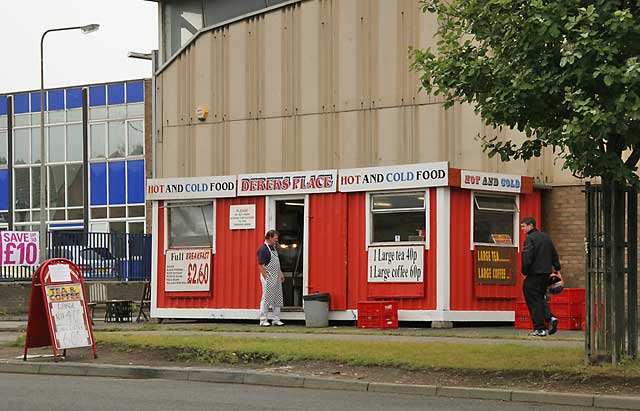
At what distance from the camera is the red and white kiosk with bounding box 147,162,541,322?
22359 mm

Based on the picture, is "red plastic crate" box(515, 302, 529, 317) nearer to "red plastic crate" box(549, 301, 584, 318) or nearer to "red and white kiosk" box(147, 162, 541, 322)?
"red plastic crate" box(549, 301, 584, 318)

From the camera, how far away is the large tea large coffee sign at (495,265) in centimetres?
2272

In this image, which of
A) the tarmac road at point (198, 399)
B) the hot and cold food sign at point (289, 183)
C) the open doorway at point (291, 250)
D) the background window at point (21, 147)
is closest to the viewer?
the tarmac road at point (198, 399)

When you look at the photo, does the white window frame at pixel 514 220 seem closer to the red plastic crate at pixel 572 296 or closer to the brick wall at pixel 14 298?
the red plastic crate at pixel 572 296

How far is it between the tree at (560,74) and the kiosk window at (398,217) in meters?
8.11

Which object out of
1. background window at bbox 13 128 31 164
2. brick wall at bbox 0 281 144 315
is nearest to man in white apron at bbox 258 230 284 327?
brick wall at bbox 0 281 144 315

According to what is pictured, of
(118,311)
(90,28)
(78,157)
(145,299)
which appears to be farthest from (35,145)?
(118,311)

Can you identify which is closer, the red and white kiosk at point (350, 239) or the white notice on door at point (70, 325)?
the white notice on door at point (70, 325)

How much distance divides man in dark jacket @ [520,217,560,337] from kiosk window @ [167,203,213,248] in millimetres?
8307

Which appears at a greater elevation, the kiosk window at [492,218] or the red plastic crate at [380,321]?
the kiosk window at [492,218]

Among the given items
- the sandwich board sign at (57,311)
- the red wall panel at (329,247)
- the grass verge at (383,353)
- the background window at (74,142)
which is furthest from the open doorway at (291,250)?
the background window at (74,142)

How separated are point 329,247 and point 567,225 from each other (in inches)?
189

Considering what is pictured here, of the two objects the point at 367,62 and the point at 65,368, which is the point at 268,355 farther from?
the point at 367,62

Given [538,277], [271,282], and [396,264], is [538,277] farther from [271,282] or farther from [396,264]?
[271,282]
